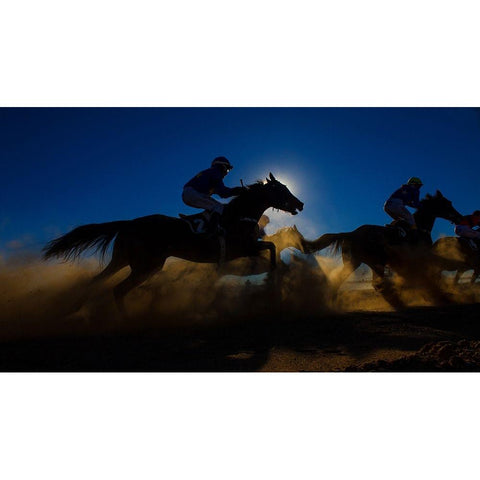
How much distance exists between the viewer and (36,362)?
15.3 feet

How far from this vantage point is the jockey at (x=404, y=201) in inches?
252

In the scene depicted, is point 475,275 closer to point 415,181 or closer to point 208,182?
point 415,181

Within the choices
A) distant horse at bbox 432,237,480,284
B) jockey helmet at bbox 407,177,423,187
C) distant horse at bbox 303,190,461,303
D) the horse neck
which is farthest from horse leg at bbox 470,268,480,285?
the horse neck

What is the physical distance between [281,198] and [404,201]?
7.55ft

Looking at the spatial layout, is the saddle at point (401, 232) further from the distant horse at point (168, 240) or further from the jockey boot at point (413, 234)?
the distant horse at point (168, 240)

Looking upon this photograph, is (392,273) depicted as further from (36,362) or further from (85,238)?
(36,362)

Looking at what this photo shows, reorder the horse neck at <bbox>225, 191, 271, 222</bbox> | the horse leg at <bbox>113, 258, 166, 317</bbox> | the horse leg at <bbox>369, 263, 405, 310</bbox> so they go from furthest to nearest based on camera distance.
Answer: the horse leg at <bbox>369, 263, 405, 310</bbox>, the horse neck at <bbox>225, 191, 271, 222</bbox>, the horse leg at <bbox>113, 258, 166, 317</bbox>

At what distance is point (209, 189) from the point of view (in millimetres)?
5609

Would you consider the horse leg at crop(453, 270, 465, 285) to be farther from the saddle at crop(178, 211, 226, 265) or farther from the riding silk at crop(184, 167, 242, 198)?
the riding silk at crop(184, 167, 242, 198)

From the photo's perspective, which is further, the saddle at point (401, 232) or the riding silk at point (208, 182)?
the saddle at point (401, 232)

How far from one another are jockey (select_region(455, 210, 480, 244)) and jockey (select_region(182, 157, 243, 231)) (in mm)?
4477

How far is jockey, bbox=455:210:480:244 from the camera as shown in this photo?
6820mm

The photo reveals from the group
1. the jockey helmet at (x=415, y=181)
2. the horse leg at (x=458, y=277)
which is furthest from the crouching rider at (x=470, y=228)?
the jockey helmet at (x=415, y=181)

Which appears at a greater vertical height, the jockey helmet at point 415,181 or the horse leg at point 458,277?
the jockey helmet at point 415,181
